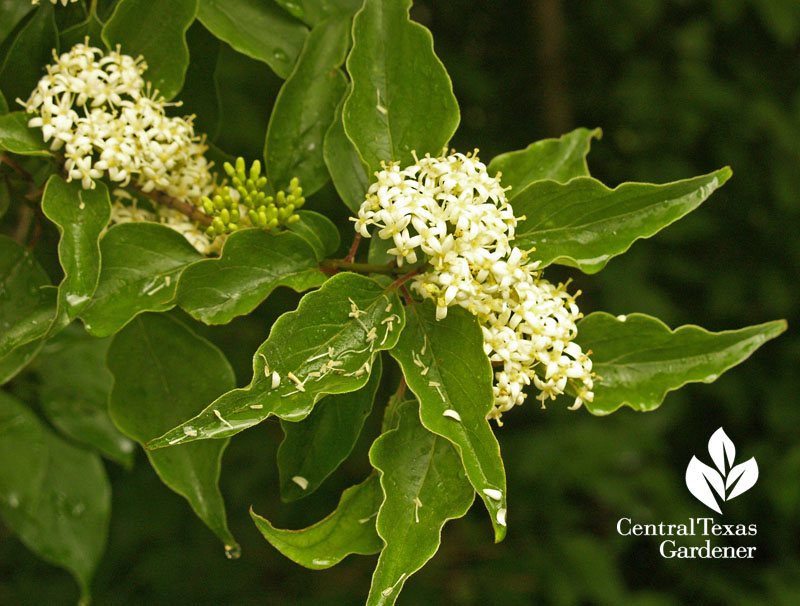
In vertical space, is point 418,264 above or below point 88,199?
below

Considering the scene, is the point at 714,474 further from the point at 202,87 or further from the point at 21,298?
the point at 21,298

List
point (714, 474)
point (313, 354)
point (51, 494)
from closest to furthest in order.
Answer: point (313, 354) → point (51, 494) → point (714, 474)

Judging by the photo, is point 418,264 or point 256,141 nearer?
point 418,264

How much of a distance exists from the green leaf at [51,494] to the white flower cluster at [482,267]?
2.97 feet

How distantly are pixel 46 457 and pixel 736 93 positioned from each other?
2411 millimetres

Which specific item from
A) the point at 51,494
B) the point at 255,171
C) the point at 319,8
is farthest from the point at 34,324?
the point at 51,494

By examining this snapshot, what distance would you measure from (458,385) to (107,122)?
0.53m

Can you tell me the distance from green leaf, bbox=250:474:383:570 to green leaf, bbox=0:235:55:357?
1.12 ft

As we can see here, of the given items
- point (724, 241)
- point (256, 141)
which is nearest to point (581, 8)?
point (724, 241)

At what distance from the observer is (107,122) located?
36.0 inches

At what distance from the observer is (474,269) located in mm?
806

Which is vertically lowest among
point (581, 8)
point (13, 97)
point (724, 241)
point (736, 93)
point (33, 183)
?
point (724, 241)

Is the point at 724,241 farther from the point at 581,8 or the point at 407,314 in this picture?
the point at 407,314

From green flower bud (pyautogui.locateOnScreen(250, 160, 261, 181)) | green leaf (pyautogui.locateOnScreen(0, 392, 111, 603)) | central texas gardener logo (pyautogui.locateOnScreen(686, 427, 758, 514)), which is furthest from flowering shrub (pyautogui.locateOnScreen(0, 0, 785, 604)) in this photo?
central texas gardener logo (pyautogui.locateOnScreen(686, 427, 758, 514))
